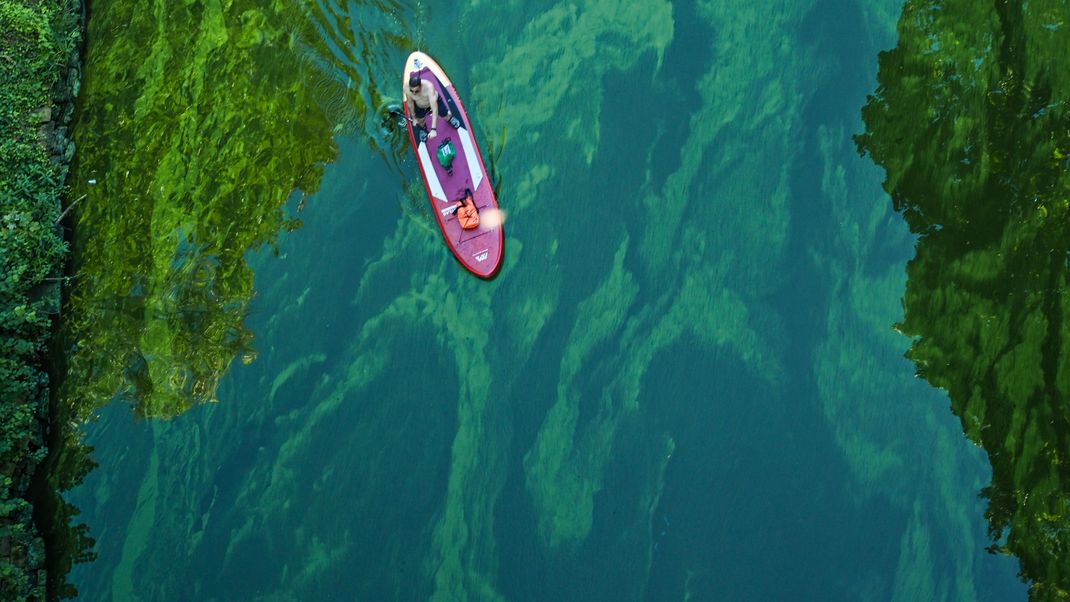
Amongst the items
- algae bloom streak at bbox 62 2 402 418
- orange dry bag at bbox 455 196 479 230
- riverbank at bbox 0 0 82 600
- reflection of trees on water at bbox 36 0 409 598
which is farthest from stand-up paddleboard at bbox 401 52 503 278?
riverbank at bbox 0 0 82 600

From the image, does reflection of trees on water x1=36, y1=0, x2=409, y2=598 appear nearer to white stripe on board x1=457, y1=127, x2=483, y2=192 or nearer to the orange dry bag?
white stripe on board x1=457, y1=127, x2=483, y2=192

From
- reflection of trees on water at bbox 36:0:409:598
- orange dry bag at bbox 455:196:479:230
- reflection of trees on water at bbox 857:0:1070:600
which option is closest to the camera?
reflection of trees on water at bbox 857:0:1070:600

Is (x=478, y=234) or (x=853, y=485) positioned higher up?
(x=478, y=234)

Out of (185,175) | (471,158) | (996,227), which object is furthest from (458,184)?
(996,227)

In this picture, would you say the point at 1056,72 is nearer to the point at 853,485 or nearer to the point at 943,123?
the point at 943,123

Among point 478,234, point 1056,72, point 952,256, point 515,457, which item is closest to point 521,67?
point 478,234
